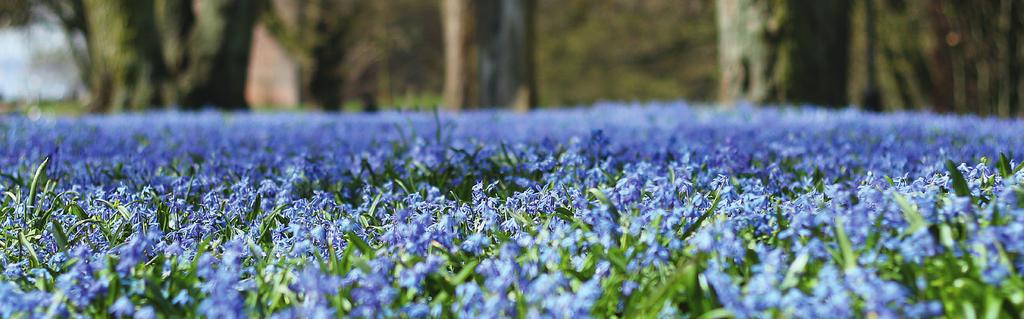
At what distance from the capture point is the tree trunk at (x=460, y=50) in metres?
11.9

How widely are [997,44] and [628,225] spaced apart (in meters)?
12.5

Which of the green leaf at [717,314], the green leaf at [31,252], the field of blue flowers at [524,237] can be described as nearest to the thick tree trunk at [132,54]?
the field of blue flowers at [524,237]

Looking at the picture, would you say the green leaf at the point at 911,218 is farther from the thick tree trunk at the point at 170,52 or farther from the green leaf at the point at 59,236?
the thick tree trunk at the point at 170,52

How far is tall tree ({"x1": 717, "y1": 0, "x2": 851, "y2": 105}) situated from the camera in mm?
8250

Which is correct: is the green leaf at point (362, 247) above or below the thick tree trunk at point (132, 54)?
below

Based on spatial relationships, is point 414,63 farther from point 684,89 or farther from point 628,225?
point 628,225

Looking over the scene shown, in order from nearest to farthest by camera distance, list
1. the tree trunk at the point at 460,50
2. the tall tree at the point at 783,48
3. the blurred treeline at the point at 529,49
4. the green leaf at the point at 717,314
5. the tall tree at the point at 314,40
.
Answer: the green leaf at the point at 717,314
the tall tree at the point at 783,48
the blurred treeline at the point at 529,49
the tree trunk at the point at 460,50
the tall tree at the point at 314,40

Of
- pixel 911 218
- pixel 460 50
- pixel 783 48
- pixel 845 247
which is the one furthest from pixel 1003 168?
pixel 460 50

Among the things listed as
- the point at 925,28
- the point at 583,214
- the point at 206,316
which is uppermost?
the point at 925,28

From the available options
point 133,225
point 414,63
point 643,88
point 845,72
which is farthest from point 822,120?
point 414,63

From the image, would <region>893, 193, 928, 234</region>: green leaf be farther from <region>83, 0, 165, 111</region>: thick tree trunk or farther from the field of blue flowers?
<region>83, 0, 165, 111</region>: thick tree trunk

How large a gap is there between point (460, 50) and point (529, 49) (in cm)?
95

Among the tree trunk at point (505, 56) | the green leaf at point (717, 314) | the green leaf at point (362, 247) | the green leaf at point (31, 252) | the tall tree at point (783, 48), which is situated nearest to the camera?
the green leaf at point (717, 314)

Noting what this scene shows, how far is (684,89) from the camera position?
26.7 metres
